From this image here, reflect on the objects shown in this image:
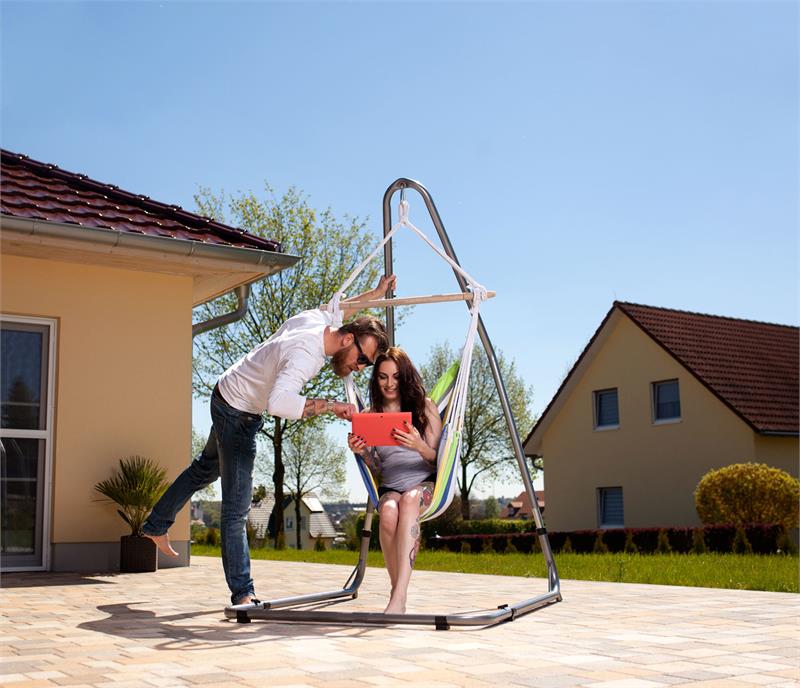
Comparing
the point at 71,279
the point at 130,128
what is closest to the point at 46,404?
the point at 71,279

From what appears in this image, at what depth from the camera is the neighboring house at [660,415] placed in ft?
72.6

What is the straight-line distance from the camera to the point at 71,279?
866 centimetres

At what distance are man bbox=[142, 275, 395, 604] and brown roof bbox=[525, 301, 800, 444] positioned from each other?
17769 millimetres

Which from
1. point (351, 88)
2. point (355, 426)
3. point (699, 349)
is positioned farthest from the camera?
point (699, 349)

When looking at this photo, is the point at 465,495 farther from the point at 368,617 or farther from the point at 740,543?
the point at 368,617

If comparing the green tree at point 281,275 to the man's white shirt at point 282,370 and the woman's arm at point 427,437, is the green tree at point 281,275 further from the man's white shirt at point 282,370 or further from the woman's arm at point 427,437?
the man's white shirt at point 282,370

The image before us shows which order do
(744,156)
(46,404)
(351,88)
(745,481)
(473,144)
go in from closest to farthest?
1. (46,404)
2. (351,88)
3. (473,144)
4. (744,156)
5. (745,481)

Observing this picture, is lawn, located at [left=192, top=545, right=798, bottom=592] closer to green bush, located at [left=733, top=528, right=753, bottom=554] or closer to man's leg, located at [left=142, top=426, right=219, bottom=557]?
green bush, located at [left=733, top=528, right=753, bottom=554]

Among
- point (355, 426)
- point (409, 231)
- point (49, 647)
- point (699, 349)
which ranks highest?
point (699, 349)

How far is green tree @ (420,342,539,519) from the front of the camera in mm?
39938

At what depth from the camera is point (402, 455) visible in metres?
5.73

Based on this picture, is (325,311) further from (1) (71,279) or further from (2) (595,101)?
(2) (595,101)

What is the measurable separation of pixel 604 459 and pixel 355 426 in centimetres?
2078

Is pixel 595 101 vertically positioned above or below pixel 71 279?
above
